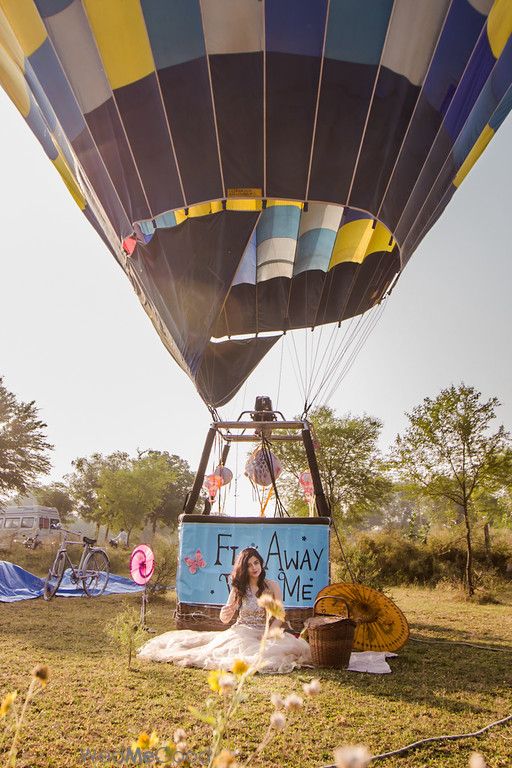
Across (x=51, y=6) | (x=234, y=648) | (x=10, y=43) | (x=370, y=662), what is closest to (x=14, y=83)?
(x=10, y=43)

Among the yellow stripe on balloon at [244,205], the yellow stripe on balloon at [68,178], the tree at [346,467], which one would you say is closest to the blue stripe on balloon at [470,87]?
the yellow stripe on balloon at [244,205]

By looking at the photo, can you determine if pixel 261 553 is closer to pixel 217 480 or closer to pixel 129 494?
pixel 217 480

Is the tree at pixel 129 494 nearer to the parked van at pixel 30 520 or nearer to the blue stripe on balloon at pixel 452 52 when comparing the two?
the parked van at pixel 30 520

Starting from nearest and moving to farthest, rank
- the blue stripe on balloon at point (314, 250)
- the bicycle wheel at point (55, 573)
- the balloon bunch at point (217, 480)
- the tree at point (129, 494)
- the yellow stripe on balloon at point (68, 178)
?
the yellow stripe on balloon at point (68, 178), the blue stripe on balloon at point (314, 250), the balloon bunch at point (217, 480), the bicycle wheel at point (55, 573), the tree at point (129, 494)

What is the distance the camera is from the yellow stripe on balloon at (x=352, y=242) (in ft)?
30.3

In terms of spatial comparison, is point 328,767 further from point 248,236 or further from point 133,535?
point 133,535

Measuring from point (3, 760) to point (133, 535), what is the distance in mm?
36454

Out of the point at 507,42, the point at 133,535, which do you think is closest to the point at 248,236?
the point at 507,42

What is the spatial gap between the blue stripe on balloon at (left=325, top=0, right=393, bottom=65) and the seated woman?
20.3 feet

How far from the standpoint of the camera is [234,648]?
6117mm

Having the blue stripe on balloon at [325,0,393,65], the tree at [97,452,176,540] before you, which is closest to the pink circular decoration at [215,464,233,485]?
the blue stripe on balloon at [325,0,393,65]

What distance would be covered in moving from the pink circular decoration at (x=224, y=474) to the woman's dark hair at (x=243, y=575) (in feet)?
9.09

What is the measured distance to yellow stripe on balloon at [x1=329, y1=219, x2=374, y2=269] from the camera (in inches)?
Answer: 364

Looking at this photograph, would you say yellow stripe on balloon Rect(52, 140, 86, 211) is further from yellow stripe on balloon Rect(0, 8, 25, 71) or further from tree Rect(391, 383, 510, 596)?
tree Rect(391, 383, 510, 596)
